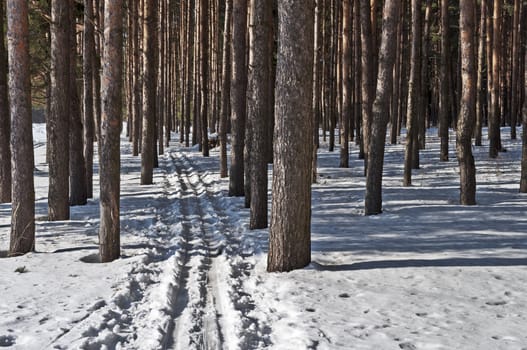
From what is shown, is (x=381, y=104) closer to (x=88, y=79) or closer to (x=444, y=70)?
(x=88, y=79)

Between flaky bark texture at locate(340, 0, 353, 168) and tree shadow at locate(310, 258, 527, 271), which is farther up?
flaky bark texture at locate(340, 0, 353, 168)

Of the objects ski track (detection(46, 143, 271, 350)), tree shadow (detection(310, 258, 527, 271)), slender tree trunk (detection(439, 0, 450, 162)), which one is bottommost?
ski track (detection(46, 143, 271, 350))

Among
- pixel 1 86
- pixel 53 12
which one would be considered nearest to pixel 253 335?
pixel 53 12

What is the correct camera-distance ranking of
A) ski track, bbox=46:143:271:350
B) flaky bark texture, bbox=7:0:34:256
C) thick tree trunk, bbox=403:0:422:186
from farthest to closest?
thick tree trunk, bbox=403:0:422:186
flaky bark texture, bbox=7:0:34:256
ski track, bbox=46:143:271:350

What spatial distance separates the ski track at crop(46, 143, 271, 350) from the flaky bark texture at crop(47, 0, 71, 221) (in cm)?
213

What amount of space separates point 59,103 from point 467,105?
28.3 ft

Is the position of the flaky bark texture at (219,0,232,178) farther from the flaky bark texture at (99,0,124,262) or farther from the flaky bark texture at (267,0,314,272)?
the flaky bark texture at (267,0,314,272)

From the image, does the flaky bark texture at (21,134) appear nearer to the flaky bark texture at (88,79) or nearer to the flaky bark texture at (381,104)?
the flaky bark texture at (88,79)

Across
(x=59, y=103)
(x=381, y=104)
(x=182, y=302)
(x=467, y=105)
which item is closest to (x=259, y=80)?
(x=381, y=104)

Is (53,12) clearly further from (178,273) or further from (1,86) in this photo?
(178,273)

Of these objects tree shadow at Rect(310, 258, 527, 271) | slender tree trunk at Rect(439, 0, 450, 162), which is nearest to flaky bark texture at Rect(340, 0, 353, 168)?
slender tree trunk at Rect(439, 0, 450, 162)

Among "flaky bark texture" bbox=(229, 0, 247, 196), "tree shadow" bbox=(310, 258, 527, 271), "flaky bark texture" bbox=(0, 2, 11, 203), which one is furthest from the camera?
"flaky bark texture" bbox=(229, 0, 247, 196)

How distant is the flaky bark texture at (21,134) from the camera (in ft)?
25.2

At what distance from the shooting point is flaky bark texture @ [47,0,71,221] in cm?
1026
